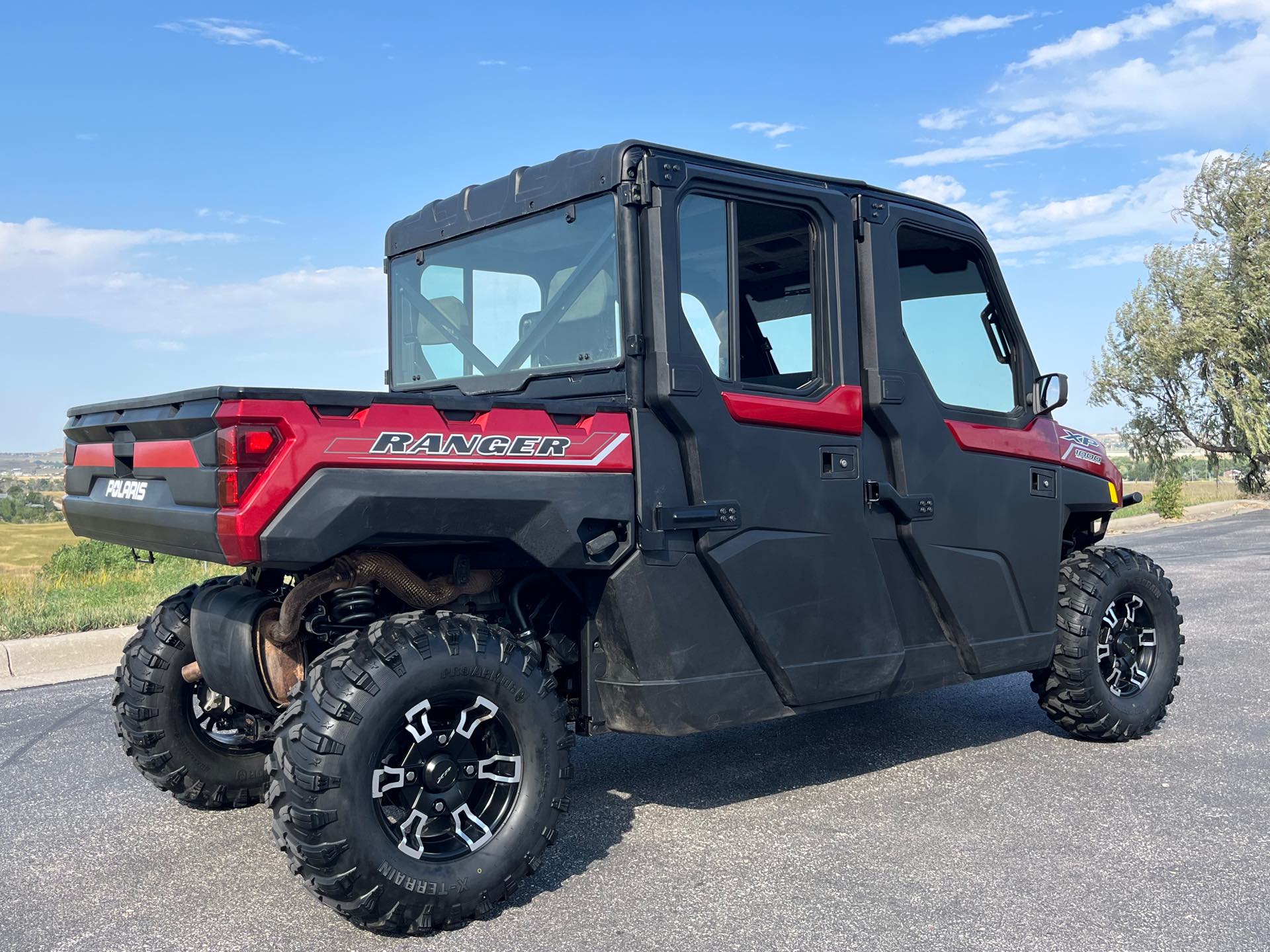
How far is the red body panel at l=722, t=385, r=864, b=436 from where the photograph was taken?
402 cm

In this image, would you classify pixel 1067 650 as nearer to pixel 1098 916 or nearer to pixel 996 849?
pixel 996 849

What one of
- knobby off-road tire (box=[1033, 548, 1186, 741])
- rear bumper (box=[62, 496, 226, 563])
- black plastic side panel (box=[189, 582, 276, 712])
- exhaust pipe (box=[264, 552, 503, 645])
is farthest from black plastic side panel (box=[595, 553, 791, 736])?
knobby off-road tire (box=[1033, 548, 1186, 741])

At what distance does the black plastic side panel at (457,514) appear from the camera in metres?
3.14

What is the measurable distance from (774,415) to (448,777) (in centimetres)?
172

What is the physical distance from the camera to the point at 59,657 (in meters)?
7.52

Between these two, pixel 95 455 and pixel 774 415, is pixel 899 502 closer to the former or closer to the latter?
pixel 774 415

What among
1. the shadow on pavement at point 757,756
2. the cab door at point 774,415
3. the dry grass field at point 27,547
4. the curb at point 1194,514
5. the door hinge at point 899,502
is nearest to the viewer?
the cab door at point 774,415

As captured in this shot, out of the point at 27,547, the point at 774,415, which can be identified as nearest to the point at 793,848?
the point at 774,415

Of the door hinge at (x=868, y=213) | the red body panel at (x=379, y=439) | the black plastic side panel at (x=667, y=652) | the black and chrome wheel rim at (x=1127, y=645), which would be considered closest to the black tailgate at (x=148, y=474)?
the red body panel at (x=379, y=439)

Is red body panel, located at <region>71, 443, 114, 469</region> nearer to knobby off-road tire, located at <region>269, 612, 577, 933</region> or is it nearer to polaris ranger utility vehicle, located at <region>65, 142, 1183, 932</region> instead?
polaris ranger utility vehicle, located at <region>65, 142, 1183, 932</region>

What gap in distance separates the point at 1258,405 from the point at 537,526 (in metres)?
27.2

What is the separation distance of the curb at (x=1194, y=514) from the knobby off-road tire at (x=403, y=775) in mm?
17145

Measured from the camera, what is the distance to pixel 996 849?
12.8ft

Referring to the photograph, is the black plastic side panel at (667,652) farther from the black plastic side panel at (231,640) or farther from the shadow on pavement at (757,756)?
the black plastic side panel at (231,640)
